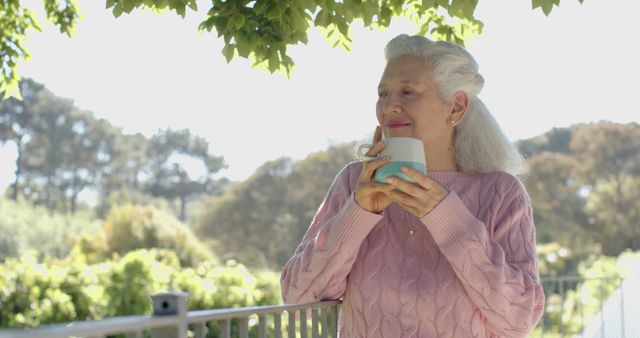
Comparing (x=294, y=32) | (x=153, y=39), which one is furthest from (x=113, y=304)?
(x=153, y=39)

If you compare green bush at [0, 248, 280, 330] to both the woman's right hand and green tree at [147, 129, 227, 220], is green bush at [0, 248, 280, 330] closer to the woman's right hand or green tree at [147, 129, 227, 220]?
the woman's right hand

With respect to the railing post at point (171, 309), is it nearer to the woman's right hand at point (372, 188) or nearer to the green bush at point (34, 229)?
the woman's right hand at point (372, 188)

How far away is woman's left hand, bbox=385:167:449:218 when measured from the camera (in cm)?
171

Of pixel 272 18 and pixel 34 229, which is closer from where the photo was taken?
pixel 272 18

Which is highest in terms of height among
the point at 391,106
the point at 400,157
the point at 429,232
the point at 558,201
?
the point at 558,201

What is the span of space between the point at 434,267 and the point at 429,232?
2.9 inches

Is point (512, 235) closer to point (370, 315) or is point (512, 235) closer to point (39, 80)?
point (370, 315)

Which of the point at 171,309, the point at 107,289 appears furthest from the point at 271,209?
the point at 171,309

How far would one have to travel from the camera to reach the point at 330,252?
1854mm

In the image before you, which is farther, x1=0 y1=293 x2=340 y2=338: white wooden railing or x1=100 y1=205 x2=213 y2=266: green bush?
x1=100 y1=205 x2=213 y2=266: green bush

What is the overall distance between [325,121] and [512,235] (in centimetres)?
3468

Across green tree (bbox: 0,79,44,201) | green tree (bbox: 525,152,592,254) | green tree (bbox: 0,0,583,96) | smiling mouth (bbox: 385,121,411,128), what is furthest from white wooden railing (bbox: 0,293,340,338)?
green tree (bbox: 0,79,44,201)

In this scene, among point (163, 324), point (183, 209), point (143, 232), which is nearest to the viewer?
point (163, 324)

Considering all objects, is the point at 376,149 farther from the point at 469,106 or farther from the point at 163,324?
the point at 163,324
